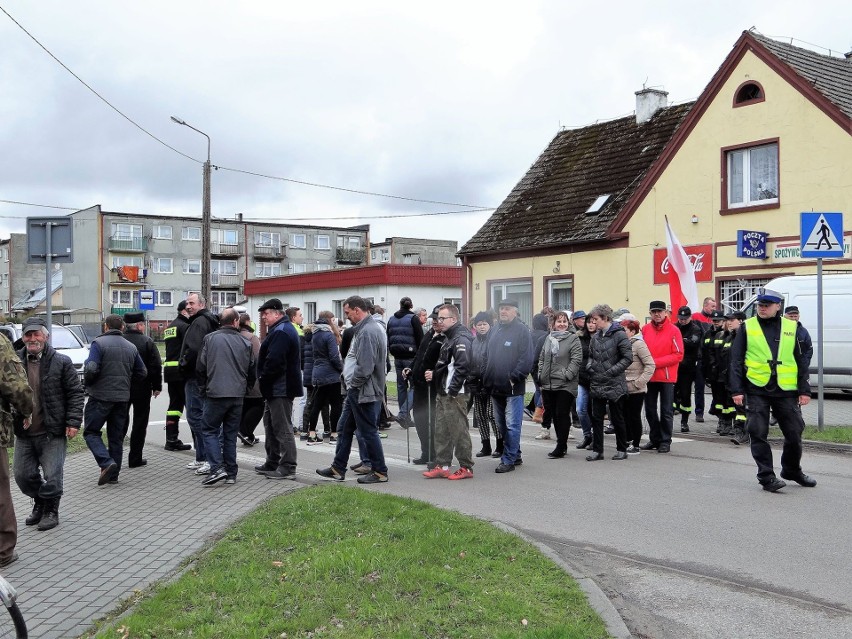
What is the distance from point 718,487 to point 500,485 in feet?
7.31

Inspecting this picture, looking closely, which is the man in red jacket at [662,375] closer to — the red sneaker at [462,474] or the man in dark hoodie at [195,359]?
the red sneaker at [462,474]

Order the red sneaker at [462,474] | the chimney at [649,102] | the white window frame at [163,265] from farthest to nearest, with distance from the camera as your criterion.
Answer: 1. the white window frame at [163,265]
2. the chimney at [649,102]
3. the red sneaker at [462,474]

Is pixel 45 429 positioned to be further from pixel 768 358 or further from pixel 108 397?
pixel 768 358

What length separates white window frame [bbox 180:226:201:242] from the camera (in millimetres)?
88000

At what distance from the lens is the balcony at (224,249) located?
8934 cm

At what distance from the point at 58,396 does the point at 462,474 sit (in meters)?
4.35

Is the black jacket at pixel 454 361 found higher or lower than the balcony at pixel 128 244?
lower

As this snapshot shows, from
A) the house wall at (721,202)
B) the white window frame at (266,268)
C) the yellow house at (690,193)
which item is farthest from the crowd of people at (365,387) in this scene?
the white window frame at (266,268)

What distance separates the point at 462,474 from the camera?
10.1 meters

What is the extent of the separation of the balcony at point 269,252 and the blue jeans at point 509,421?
83542 millimetres

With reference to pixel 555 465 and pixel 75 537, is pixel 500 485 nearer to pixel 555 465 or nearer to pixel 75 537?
pixel 555 465

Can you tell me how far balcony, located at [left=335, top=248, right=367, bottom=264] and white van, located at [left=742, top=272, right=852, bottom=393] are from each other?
79.0 metres

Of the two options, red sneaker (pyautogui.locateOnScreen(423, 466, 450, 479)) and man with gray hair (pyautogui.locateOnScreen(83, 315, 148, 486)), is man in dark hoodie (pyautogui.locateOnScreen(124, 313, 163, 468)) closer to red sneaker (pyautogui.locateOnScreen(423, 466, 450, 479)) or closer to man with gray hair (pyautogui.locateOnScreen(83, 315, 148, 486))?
man with gray hair (pyautogui.locateOnScreen(83, 315, 148, 486))

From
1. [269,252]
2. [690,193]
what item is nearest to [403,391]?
[690,193]
